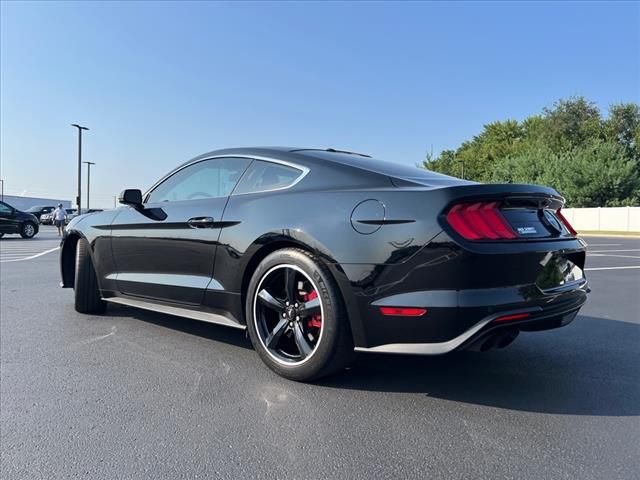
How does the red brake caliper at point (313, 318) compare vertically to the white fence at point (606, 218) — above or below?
below

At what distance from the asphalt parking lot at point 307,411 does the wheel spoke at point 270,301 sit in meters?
0.43

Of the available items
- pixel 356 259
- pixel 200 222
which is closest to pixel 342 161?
pixel 356 259

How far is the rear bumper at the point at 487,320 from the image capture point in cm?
235

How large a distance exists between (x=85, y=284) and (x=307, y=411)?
10.3 feet

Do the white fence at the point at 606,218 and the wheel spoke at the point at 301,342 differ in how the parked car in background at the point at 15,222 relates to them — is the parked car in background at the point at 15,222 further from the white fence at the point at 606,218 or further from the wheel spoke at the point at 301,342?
the white fence at the point at 606,218

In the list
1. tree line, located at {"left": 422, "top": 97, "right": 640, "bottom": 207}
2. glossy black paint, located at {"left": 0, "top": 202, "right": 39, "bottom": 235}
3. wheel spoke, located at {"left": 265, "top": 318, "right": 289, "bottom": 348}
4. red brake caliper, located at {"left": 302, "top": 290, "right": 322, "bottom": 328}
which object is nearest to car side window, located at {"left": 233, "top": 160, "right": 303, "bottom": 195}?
red brake caliper, located at {"left": 302, "top": 290, "right": 322, "bottom": 328}

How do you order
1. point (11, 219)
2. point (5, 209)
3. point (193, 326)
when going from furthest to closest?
point (11, 219) → point (5, 209) → point (193, 326)

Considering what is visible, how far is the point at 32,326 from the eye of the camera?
428 centimetres

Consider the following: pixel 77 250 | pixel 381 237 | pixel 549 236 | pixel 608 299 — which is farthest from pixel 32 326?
pixel 608 299

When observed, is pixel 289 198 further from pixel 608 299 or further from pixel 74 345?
pixel 608 299

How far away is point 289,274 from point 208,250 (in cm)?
74

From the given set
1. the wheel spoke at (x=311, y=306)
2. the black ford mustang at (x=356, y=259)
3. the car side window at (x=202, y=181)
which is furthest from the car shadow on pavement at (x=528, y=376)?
the car side window at (x=202, y=181)

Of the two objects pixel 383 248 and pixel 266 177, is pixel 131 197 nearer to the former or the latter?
pixel 266 177

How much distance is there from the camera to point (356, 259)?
2.56 m
